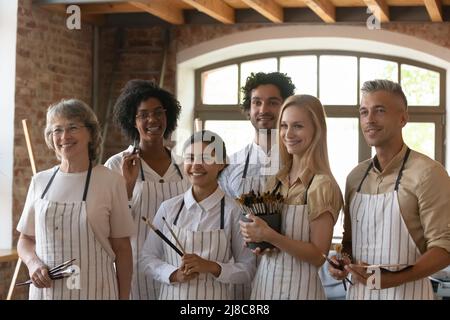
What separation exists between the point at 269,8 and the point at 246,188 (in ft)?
15.0

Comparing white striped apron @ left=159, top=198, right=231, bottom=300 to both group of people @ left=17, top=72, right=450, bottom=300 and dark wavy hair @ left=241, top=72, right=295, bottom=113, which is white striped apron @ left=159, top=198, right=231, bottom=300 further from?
dark wavy hair @ left=241, top=72, right=295, bottom=113

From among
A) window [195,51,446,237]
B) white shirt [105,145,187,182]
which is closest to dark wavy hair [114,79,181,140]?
white shirt [105,145,187,182]

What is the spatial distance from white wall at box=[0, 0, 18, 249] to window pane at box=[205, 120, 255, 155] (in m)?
2.63

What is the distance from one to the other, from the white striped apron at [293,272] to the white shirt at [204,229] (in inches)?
6.2

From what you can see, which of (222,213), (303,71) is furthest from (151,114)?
(303,71)

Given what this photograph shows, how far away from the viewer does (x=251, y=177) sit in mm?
3906

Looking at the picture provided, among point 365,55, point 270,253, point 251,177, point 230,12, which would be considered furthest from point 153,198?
point 365,55

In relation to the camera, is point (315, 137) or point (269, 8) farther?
point (269, 8)

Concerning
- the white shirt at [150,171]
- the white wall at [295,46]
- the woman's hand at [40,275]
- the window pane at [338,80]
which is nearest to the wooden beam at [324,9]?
the white wall at [295,46]

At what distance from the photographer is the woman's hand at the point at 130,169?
3.96 m

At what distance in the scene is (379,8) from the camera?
26.0 feet

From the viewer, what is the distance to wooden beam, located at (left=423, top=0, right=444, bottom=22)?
7634 mm

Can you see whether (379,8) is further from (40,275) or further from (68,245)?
(40,275)

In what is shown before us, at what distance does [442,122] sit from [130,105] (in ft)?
18.5
